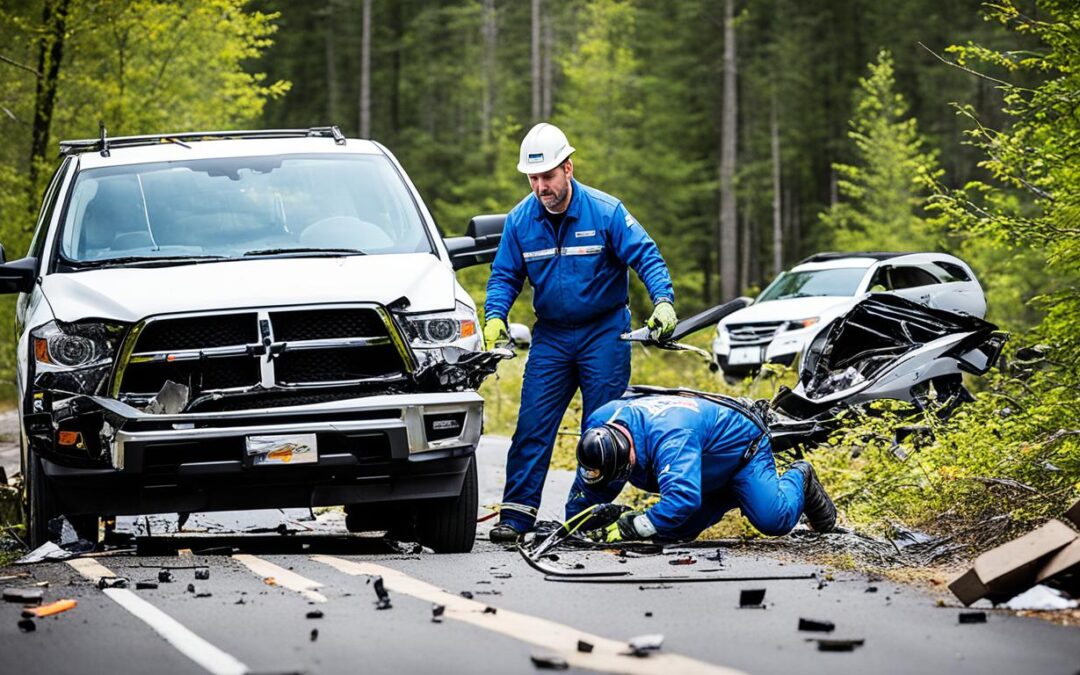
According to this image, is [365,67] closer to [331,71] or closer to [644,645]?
[331,71]

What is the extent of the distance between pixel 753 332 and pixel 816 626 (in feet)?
52.3

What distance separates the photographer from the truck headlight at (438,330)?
7250mm

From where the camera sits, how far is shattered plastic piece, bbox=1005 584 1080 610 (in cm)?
545

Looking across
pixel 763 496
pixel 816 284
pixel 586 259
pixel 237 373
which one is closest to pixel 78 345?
pixel 237 373

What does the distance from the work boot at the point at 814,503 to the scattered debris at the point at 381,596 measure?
2683 mm

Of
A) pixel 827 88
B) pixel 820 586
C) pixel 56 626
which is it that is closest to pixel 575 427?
pixel 820 586

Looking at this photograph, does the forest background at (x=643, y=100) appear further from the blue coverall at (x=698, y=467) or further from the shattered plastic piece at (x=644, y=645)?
the shattered plastic piece at (x=644, y=645)

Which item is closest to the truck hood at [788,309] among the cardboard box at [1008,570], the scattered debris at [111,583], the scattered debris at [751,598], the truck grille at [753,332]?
the truck grille at [753,332]

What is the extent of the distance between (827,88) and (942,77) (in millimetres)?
5267

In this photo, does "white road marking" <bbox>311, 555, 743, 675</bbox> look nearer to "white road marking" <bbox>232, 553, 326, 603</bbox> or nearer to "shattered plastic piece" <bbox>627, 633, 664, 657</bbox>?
"shattered plastic piece" <bbox>627, 633, 664, 657</bbox>

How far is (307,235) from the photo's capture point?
803cm

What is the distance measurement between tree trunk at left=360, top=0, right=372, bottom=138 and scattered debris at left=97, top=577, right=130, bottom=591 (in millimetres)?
42441

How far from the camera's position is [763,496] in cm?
747

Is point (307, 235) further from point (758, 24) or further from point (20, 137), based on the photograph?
point (758, 24)
